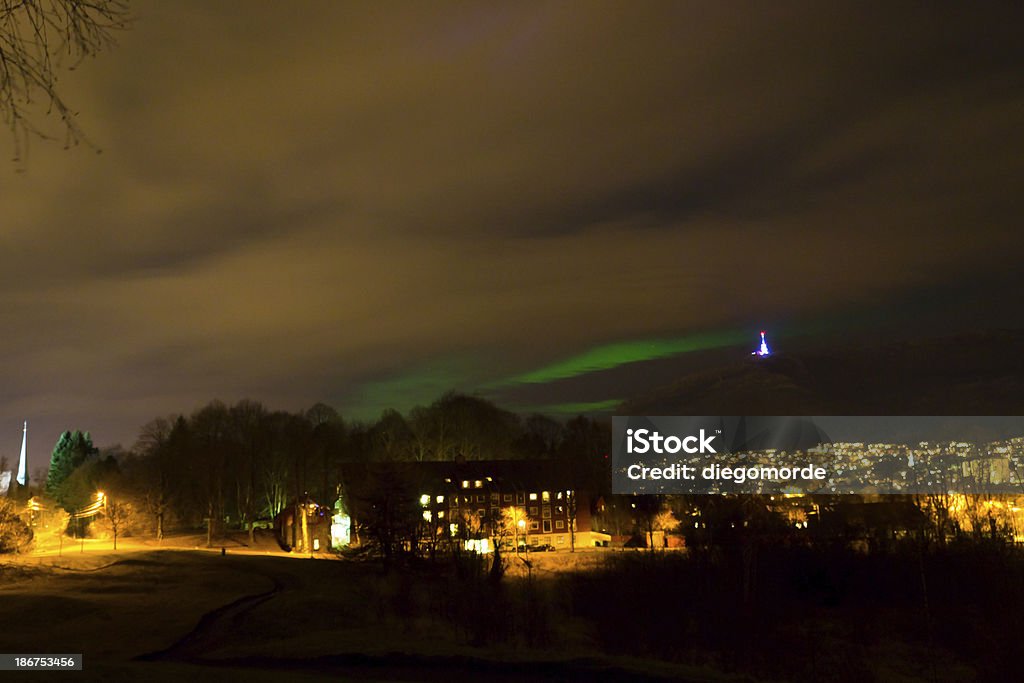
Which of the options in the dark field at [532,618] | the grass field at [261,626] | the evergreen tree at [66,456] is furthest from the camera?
the evergreen tree at [66,456]

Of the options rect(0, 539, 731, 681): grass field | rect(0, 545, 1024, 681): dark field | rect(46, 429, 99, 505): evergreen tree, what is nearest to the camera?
rect(0, 539, 731, 681): grass field

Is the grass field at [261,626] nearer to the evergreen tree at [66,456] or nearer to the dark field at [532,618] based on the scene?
the dark field at [532,618]

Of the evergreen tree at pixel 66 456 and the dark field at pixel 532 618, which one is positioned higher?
the evergreen tree at pixel 66 456

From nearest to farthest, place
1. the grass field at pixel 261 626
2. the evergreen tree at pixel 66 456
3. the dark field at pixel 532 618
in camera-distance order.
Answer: the grass field at pixel 261 626 → the dark field at pixel 532 618 → the evergreen tree at pixel 66 456

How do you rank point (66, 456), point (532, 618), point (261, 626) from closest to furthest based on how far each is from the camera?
point (532, 618) < point (261, 626) < point (66, 456)

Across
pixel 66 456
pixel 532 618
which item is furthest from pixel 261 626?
pixel 66 456

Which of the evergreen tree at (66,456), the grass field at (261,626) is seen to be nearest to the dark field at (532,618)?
the grass field at (261,626)

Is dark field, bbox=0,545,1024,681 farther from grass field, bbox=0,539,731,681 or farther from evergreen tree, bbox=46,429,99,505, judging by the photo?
evergreen tree, bbox=46,429,99,505

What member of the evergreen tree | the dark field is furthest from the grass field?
the evergreen tree

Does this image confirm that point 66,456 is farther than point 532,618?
Yes

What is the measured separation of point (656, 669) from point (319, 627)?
11876mm

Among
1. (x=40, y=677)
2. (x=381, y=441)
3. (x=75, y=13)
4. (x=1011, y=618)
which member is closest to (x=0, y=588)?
(x=40, y=677)

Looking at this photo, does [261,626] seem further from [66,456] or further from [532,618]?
[66,456]

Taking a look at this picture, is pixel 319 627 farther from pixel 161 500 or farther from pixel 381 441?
pixel 381 441
